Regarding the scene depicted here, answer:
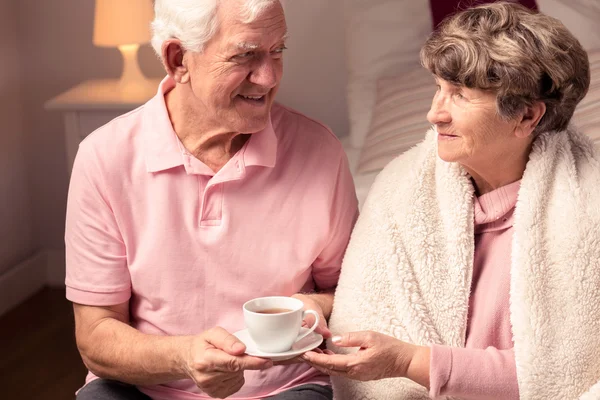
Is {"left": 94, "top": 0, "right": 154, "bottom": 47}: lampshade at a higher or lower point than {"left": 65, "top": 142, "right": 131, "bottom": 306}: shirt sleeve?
higher

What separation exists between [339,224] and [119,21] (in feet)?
5.05

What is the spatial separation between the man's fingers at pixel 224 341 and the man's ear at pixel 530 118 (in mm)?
612

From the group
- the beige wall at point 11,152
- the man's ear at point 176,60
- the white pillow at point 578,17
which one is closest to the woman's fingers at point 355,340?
the man's ear at point 176,60

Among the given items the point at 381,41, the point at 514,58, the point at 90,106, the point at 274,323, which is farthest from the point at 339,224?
the point at 90,106

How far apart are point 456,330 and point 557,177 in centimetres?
33

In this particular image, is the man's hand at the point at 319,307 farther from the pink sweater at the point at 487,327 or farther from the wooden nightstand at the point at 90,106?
the wooden nightstand at the point at 90,106

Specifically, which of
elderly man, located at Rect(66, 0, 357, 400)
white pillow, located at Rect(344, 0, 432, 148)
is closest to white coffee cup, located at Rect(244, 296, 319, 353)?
elderly man, located at Rect(66, 0, 357, 400)

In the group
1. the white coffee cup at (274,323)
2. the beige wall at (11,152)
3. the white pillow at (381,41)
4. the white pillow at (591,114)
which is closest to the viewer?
the white coffee cup at (274,323)

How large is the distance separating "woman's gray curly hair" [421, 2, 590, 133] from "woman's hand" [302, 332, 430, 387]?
0.44 meters

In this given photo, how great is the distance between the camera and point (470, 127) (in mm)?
1520

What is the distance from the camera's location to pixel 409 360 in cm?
153

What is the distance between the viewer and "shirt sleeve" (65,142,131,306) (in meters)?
1.66

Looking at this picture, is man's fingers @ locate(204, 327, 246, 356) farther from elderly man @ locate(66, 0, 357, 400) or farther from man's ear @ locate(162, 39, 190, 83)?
man's ear @ locate(162, 39, 190, 83)

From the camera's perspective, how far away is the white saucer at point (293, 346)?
4.70 ft
